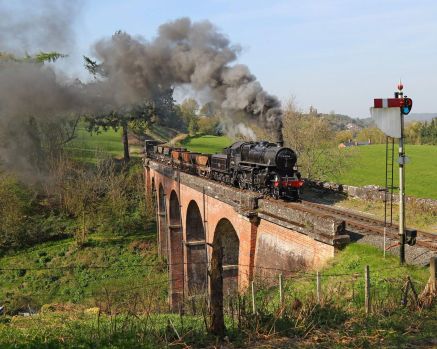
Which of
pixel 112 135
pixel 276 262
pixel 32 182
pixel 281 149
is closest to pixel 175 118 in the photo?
pixel 112 135

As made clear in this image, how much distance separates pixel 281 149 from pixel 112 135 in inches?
1981

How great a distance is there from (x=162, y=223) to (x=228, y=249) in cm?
1355

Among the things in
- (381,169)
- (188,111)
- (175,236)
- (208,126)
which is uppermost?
(188,111)

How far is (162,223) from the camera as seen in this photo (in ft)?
105

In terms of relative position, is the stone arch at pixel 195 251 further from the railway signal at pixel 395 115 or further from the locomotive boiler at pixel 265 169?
the railway signal at pixel 395 115

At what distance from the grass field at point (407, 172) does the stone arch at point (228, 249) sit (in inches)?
594

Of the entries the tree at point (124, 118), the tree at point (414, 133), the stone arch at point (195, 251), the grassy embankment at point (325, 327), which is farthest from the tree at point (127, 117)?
the tree at point (414, 133)

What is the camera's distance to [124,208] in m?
34.9

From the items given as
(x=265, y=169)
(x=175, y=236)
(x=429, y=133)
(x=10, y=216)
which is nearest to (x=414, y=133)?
(x=429, y=133)

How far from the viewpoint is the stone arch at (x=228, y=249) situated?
18.2 m

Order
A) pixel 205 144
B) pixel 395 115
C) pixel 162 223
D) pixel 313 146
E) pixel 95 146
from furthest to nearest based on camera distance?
pixel 205 144, pixel 95 146, pixel 162 223, pixel 313 146, pixel 395 115

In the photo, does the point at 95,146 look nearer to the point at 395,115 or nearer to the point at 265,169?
the point at 265,169

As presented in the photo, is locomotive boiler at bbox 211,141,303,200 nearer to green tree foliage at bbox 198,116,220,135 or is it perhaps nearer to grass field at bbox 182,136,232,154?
grass field at bbox 182,136,232,154

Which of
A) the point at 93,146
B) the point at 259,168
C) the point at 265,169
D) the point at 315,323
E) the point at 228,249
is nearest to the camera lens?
the point at 315,323
